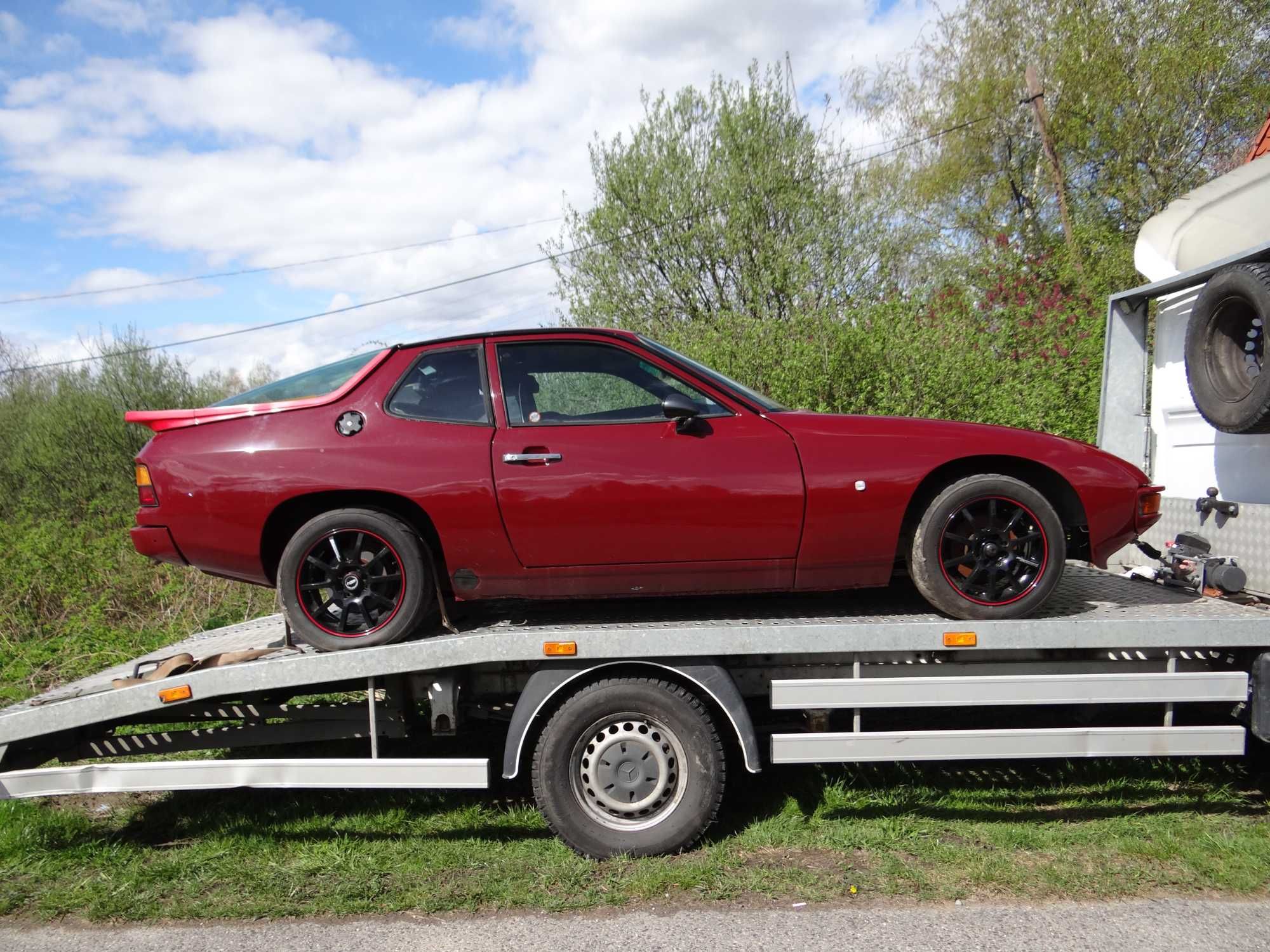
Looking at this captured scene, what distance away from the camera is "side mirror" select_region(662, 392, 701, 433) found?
349 centimetres

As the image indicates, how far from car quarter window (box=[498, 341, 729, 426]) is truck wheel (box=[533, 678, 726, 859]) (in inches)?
46.1

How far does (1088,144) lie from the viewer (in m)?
17.2

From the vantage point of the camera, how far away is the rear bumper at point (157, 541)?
11.9 feet

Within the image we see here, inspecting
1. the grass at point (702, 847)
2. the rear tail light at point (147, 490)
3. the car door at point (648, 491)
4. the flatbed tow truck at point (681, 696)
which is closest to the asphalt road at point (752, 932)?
the grass at point (702, 847)

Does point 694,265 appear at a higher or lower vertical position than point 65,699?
higher

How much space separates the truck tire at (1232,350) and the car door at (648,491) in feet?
7.69

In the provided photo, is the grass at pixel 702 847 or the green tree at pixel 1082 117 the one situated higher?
the green tree at pixel 1082 117

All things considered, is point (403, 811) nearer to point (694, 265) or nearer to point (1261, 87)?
point (694, 265)

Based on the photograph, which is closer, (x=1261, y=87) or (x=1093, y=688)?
(x=1093, y=688)

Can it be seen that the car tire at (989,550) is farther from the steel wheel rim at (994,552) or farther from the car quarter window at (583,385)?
the car quarter window at (583,385)

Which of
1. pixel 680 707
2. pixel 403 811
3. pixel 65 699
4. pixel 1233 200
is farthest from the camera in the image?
pixel 1233 200

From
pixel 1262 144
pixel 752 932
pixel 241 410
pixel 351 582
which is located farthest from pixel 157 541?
pixel 1262 144

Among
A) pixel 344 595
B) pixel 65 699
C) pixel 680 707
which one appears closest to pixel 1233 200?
pixel 680 707

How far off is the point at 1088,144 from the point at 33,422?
68.7 ft
